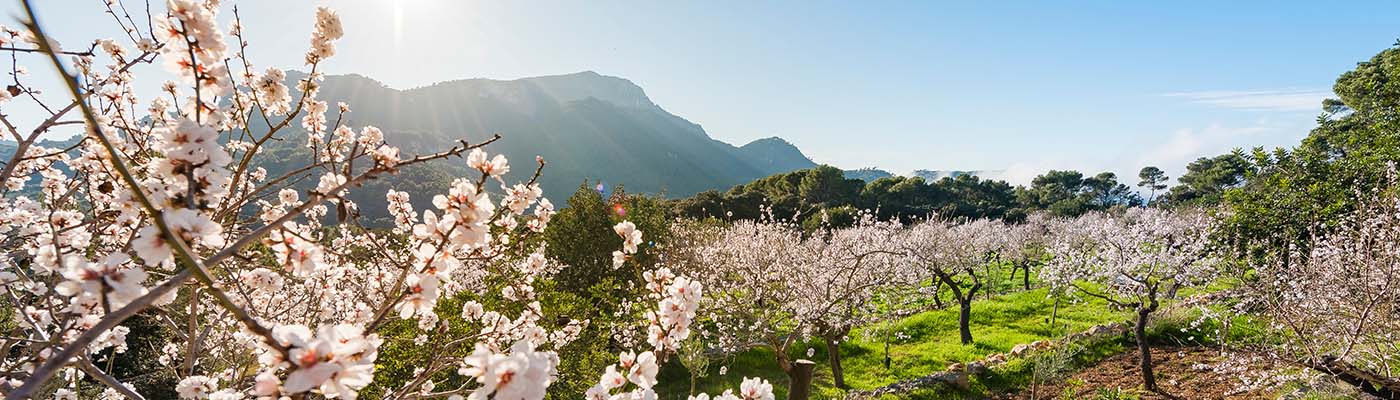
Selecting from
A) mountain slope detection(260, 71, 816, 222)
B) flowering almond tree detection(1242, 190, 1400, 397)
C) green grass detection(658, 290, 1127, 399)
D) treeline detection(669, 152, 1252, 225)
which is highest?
mountain slope detection(260, 71, 816, 222)

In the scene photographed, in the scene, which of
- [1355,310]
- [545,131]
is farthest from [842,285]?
[545,131]

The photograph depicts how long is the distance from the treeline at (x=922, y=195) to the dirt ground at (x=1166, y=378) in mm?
27337

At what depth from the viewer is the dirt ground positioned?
7812 millimetres

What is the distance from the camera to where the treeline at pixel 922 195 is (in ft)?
139

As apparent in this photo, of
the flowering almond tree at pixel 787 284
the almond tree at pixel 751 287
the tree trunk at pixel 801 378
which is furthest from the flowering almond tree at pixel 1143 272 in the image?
the tree trunk at pixel 801 378

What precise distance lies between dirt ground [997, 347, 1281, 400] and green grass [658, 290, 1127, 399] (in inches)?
35.3

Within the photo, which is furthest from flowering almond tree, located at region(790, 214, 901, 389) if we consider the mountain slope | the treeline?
the mountain slope

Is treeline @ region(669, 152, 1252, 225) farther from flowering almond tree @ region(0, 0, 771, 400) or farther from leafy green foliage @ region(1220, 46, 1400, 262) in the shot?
flowering almond tree @ region(0, 0, 771, 400)

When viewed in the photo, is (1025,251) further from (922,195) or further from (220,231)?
(922,195)

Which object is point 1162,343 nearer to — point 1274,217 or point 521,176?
point 1274,217

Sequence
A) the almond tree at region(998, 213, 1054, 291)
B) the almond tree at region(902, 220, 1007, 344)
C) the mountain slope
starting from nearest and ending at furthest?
the almond tree at region(902, 220, 1007, 344), the almond tree at region(998, 213, 1054, 291), the mountain slope

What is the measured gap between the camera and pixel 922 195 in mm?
55000

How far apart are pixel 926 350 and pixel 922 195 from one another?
4568 cm

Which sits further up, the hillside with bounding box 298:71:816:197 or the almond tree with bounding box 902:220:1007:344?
the hillside with bounding box 298:71:816:197
